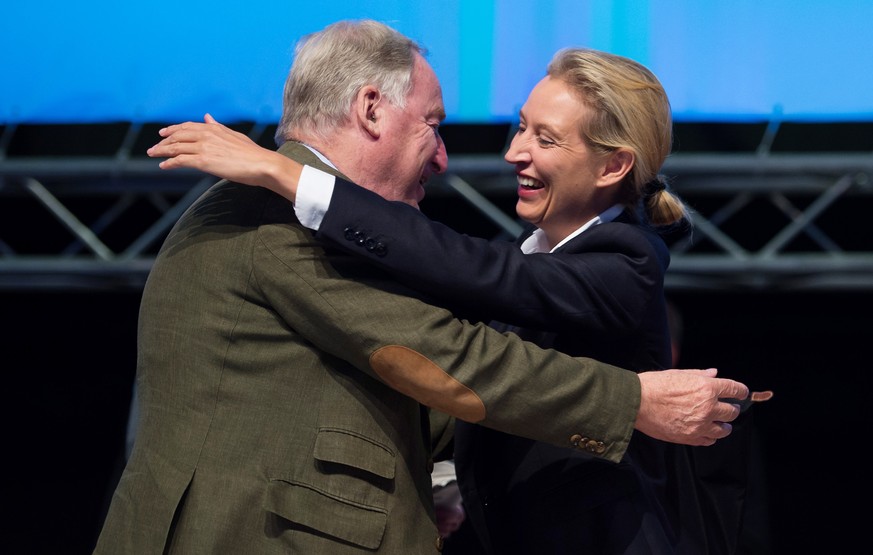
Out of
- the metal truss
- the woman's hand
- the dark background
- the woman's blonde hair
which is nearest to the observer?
the woman's hand

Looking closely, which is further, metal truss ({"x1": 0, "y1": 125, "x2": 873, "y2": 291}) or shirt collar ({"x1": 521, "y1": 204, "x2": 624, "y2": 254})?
metal truss ({"x1": 0, "y1": 125, "x2": 873, "y2": 291})

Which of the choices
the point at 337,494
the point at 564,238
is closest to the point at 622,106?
the point at 564,238

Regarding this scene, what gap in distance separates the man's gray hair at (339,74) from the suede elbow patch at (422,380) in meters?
0.43

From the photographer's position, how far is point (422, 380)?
5.46 ft

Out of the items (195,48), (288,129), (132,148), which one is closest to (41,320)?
(132,148)

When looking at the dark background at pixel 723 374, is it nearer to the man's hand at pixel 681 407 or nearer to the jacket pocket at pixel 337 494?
the man's hand at pixel 681 407

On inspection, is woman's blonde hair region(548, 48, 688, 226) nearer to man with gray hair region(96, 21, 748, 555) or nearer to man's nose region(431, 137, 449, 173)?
man's nose region(431, 137, 449, 173)

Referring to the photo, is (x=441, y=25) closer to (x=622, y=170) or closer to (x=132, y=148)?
(x=132, y=148)

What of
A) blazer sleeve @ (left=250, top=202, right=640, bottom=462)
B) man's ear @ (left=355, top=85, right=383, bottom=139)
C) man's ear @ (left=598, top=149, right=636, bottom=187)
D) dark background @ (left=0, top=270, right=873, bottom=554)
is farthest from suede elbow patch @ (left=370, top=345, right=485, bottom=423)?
dark background @ (left=0, top=270, right=873, bottom=554)

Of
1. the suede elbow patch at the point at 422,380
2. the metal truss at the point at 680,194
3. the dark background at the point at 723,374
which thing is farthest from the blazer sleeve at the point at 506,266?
the dark background at the point at 723,374

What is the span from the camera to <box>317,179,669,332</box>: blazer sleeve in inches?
65.4

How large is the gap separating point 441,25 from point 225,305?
2.16 m

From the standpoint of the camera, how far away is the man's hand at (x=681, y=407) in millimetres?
1750

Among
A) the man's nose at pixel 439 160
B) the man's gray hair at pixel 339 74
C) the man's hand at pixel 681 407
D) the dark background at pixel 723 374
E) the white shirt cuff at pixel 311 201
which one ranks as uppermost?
the man's gray hair at pixel 339 74
